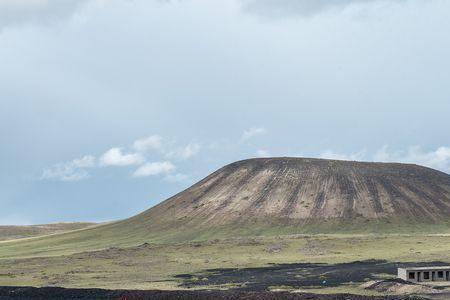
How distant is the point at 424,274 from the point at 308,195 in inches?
3869

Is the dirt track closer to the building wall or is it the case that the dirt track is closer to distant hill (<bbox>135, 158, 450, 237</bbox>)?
the building wall

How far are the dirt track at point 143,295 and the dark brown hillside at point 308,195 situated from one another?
8394 cm

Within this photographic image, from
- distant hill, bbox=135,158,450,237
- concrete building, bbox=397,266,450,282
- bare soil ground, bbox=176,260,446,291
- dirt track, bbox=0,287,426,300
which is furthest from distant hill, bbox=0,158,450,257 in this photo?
concrete building, bbox=397,266,450,282

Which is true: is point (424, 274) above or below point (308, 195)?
below

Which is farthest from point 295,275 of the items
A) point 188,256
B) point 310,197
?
point 310,197

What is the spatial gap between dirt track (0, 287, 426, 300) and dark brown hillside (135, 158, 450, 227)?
83.9 metres

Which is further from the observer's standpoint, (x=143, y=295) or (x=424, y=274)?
(x=424, y=274)

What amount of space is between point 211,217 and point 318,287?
89978mm

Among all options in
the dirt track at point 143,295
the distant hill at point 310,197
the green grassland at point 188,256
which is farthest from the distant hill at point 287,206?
the dirt track at point 143,295

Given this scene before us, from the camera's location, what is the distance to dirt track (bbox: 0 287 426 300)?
56.1m

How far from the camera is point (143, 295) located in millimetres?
60562

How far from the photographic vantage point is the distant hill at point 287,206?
470 ft

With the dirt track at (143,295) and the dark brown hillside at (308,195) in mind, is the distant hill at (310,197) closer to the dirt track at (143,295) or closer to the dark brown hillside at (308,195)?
the dark brown hillside at (308,195)

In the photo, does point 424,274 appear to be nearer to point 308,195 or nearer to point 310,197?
point 310,197
